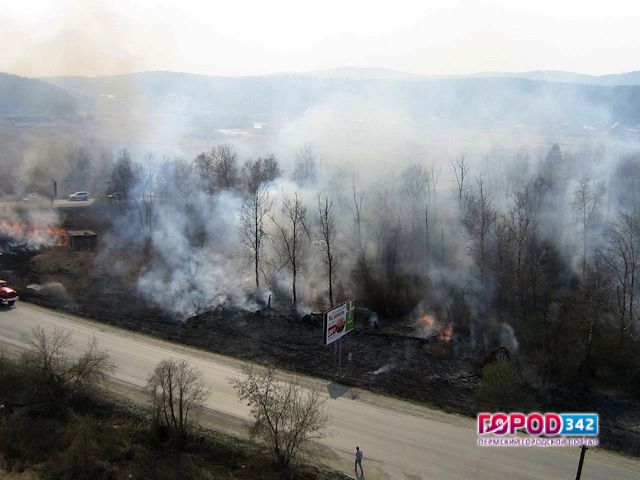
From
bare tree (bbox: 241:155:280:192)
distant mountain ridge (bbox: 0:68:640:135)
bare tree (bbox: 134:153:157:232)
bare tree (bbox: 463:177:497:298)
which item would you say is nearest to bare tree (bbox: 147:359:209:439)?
bare tree (bbox: 463:177:497:298)

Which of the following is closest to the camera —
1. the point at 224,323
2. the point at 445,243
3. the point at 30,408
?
the point at 30,408

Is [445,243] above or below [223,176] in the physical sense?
below

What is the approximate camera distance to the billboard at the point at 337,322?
75.0 feet

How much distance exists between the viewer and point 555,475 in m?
16.9

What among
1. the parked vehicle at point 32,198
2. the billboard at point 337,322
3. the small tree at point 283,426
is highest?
the parked vehicle at point 32,198

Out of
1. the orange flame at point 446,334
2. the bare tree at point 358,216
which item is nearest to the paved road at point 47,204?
the bare tree at point 358,216

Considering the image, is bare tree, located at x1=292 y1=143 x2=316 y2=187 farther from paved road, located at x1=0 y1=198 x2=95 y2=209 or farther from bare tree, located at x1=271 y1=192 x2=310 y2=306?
paved road, located at x1=0 y1=198 x2=95 y2=209

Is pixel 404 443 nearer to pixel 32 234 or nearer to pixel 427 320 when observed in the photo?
pixel 427 320

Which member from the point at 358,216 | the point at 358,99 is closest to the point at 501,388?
the point at 358,216

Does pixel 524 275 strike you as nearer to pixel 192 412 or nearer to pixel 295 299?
pixel 295 299

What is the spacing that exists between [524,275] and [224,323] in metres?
17.4

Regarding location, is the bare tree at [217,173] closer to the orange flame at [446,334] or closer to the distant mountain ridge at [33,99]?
the orange flame at [446,334]

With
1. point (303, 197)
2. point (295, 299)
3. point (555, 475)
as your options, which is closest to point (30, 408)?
point (295, 299)

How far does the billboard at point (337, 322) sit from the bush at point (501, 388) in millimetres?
6333
